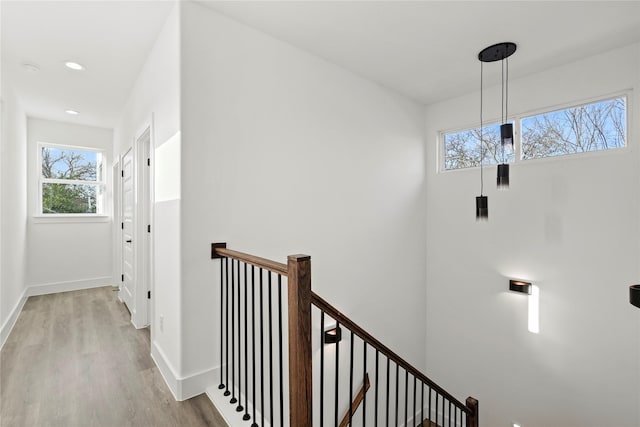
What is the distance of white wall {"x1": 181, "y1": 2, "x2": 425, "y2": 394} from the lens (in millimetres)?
2170

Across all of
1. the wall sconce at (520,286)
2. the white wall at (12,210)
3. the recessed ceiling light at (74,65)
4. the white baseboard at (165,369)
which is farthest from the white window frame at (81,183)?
the wall sconce at (520,286)

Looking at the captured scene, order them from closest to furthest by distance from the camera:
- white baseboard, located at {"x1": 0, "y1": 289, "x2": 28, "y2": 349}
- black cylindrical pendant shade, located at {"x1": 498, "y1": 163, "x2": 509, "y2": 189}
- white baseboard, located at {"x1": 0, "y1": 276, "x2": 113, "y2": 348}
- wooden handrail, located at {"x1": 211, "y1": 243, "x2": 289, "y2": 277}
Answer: wooden handrail, located at {"x1": 211, "y1": 243, "x2": 289, "y2": 277}, black cylindrical pendant shade, located at {"x1": 498, "y1": 163, "x2": 509, "y2": 189}, white baseboard, located at {"x1": 0, "y1": 289, "x2": 28, "y2": 349}, white baseboard, located at {"x1": 0, "y1": 276, "x2": 113, "y2": 348}

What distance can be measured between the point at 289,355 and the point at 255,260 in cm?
52

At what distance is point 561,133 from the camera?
10.3 ft

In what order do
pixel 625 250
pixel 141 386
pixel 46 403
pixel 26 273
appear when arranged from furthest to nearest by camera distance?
1. pixel 26 273
2. pixel 625 250
3. pixel 141 386
4. pixel 46 403

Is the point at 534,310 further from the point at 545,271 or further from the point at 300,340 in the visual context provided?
the point at 300,340

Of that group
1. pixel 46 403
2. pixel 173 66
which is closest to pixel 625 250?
pixel 173 66

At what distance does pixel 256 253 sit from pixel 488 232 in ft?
9.04

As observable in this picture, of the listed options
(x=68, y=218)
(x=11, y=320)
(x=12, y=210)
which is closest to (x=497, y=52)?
(x=12, y=210)

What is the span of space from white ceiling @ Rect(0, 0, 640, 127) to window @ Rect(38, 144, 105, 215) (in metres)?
1.73

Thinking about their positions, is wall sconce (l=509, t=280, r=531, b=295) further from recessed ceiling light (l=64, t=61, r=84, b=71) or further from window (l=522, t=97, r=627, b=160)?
recessed ceiling light (l=64, t=61, r=84, b=71)

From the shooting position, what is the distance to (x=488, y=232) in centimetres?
366

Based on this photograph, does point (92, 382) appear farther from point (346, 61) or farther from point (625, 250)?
point (625, 250)

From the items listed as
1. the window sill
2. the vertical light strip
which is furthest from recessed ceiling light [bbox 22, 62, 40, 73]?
the vertical light strip
